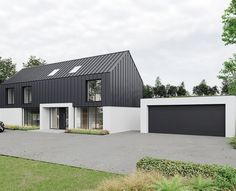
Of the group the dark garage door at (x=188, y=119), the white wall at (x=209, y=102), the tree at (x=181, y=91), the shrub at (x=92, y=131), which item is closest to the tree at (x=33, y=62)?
the shrub at (x=92, y=131)

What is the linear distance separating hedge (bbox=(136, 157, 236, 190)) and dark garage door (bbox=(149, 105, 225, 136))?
13.4 meters

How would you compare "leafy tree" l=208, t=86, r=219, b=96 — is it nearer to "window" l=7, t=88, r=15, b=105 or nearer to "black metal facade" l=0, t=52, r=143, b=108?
"black metal facade" l=0, t=52, r=143, b=108

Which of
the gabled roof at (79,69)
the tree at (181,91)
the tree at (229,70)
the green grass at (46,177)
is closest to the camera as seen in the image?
the green grass at (46,177)

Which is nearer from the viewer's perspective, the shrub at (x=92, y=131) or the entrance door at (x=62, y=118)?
the shrub at (x=92, y=131)

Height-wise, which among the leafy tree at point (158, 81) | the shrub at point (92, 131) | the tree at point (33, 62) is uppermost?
the tree at point (33, 62)

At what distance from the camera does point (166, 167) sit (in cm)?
704

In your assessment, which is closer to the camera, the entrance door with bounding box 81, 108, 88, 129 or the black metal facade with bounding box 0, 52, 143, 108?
the black metal facade with bounding box 0, 52, 143, 108

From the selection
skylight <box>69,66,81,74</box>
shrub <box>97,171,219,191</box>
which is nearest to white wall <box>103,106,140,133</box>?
skylight <box>69,66,81,74</box>

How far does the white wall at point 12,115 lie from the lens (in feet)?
93.5

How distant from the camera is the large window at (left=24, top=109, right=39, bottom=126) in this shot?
1105 inches

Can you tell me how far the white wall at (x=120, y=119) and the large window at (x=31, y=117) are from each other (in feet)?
29.6

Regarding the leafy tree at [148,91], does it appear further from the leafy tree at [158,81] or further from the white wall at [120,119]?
the white wall at [120,119]

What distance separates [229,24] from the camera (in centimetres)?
1678

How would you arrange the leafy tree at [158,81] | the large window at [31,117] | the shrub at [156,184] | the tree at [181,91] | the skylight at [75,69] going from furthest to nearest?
the leafy tree at [158,81]
the tree at [181,91]
the large window at [31,117]
the skylight at [75,69]
the shrub at [156,184]
